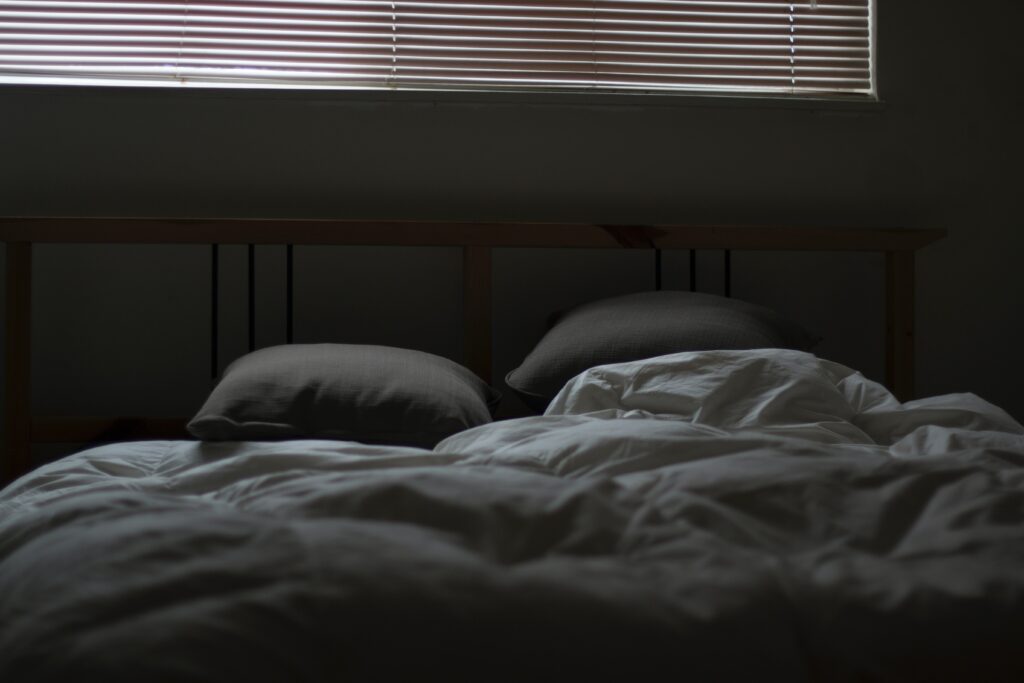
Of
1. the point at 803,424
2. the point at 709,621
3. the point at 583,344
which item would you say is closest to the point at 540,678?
the point at 709,621

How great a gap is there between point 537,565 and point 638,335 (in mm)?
1078

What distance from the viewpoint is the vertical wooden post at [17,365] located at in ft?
6.01

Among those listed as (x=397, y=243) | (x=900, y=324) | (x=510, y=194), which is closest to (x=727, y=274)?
(x=900, y=324)

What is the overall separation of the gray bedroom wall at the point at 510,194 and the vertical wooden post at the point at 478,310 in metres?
0.15

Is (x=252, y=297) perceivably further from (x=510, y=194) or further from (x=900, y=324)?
(x=900, y=324)

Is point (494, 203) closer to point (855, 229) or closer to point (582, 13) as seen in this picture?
point (582, 13)

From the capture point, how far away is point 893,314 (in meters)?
2.14

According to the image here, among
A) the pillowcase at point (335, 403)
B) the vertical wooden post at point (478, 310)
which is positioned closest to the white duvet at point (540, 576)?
the pillowcase at point (335, 403)

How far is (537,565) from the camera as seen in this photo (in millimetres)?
633

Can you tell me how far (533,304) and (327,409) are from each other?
883 mm

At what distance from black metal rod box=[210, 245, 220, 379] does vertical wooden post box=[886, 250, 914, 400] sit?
1.57 m

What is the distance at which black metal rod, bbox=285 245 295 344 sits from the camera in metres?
2.04

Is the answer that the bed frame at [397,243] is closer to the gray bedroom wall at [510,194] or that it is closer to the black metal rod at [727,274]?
the black metal rod at [727,274]

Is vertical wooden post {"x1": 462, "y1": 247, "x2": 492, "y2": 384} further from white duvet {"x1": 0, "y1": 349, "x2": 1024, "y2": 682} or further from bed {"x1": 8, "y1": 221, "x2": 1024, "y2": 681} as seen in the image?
white duvet {"x1": 0, "y1": 349, "x2": 1024, "y2": 682}
